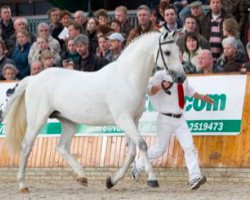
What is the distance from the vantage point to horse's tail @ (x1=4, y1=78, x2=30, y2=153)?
15961 millimetres

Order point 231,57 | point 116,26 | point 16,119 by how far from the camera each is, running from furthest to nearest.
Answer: point 116,26, point 231,57, point 16,119

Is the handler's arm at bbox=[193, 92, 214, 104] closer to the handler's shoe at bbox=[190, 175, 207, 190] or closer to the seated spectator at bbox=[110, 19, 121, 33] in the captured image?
the handler's shoe at bbox=[190, 175, 207, 190]

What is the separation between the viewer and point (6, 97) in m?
17.6

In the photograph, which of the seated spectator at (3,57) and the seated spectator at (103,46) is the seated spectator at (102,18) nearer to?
the seated spectator at (103,46)

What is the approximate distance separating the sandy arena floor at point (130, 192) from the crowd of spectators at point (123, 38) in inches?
75.8

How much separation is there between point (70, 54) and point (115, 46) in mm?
1394

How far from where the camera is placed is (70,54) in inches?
749

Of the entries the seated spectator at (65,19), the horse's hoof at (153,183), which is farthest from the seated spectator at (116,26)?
the horse's hoof at (153,183)

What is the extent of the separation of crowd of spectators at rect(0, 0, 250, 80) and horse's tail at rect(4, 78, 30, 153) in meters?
2.01

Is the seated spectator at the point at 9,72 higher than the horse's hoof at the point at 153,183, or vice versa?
the seated spectator at the point at 9,72

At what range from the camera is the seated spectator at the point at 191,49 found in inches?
654

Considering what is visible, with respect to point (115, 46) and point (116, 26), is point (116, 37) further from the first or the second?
point (116, 26)

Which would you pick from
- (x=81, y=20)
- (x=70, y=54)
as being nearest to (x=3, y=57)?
(x=70, y=54)

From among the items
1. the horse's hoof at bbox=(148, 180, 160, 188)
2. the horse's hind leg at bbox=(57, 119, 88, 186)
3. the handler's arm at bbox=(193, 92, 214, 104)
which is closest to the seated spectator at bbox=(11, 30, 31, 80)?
the horse's hind leg at bbox=(57, 119, 88, 186)
